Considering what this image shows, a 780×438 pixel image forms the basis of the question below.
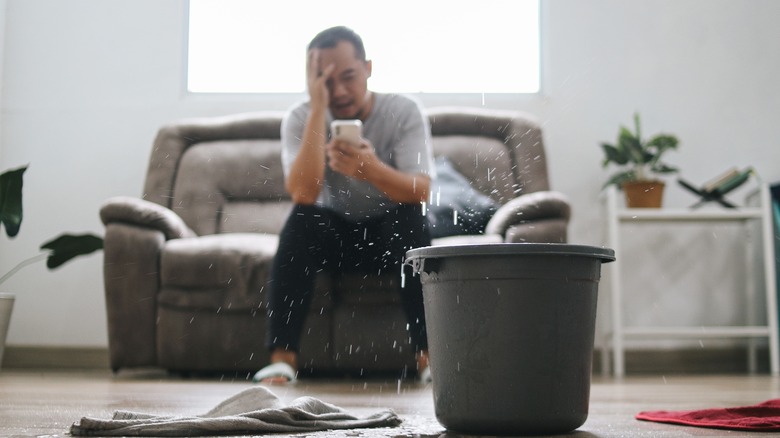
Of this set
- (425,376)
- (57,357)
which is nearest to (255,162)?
(57,357)

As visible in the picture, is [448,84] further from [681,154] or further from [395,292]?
[395,292]

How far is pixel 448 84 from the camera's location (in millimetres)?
3100

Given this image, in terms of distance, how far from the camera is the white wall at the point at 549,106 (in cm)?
299

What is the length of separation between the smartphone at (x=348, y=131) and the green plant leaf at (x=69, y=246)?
3.03 feet

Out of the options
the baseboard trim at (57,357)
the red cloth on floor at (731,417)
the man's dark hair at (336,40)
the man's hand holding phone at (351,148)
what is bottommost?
the baseboard trim at (57,357)

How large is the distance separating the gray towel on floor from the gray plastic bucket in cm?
17

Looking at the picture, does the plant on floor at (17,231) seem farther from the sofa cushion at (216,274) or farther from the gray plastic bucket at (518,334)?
the gray plastic bucket at (518,334)

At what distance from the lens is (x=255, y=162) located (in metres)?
2.82

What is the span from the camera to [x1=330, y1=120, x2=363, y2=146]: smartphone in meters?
2.07

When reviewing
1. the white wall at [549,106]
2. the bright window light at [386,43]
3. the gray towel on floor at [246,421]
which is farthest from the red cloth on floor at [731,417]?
the bright window light at [386,43]

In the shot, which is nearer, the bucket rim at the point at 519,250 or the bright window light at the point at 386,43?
the bucket rim at the point at 519,250

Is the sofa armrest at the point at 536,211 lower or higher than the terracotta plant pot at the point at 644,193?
lower

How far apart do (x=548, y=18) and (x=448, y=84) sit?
0.43 metres

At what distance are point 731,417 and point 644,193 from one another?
1.72 metres
